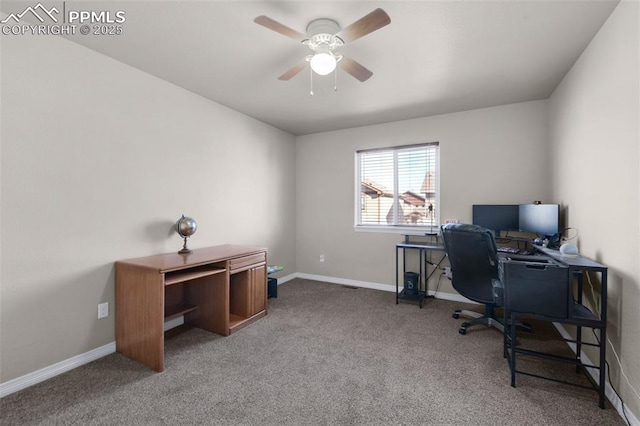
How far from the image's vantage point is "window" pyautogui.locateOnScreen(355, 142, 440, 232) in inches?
155

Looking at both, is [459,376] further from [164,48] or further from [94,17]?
[94,17]

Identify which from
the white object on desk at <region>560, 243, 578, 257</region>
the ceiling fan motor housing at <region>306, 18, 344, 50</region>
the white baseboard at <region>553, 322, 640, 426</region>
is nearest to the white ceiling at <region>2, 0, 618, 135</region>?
the ceiling fan motor housing at <region>306, 18, 344, 50</region>

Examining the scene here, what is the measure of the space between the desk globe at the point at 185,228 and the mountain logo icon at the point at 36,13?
5.72ft

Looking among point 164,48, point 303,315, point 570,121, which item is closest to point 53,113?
point 164,48

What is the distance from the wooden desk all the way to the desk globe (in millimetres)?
104

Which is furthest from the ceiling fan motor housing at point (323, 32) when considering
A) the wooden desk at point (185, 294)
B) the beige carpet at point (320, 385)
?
the beige carpet at point (320, 385)

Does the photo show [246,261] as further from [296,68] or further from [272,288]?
[296,68]

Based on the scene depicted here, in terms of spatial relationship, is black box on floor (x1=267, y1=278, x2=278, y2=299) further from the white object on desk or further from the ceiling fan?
the white object on desk

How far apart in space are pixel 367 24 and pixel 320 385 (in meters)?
2.37

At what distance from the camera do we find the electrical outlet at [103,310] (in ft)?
7.53

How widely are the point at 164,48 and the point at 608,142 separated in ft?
11.0

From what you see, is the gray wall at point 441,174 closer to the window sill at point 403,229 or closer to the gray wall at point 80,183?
the window sill at point 403,229

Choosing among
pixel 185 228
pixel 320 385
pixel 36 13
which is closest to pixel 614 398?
pixel 320 385

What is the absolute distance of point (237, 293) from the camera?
304 centimetres
